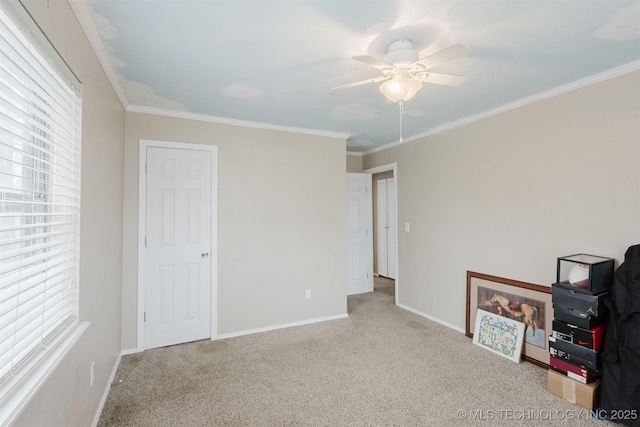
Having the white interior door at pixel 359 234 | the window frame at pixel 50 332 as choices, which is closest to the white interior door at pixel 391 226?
the white interior door at pixel 359 234

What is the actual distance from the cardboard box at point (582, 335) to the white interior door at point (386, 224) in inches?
141

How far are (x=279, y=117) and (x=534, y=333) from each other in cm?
321

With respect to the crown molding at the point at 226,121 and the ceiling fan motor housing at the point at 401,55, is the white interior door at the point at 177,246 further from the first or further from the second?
the ceiling fan motor housing at the point at 401,55

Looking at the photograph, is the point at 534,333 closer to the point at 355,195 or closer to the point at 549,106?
the point at 549,106

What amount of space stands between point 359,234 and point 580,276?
307cm

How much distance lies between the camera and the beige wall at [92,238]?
1.33 meters

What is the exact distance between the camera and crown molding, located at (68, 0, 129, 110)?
154 centimetres

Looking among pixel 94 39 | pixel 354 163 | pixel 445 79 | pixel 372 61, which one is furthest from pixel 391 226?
pixel 94 39

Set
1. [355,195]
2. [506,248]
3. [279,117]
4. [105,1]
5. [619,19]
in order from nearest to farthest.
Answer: [105,1]
[619,19]
[506,248]
[279,117]
[355,195]

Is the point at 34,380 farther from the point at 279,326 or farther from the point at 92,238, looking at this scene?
the point at 279,326

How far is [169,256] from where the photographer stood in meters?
3.13

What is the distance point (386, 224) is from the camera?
5949mm

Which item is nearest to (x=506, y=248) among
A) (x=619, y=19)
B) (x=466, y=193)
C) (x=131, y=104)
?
(x=466, y=193)

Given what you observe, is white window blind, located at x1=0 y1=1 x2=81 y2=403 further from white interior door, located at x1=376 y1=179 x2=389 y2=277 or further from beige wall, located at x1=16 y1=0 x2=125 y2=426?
white interior door, located at x1=376 y1=179 x2=389 y2=277
